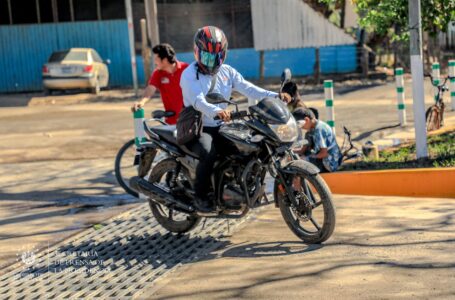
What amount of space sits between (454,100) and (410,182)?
814 cm

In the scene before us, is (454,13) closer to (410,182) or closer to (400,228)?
(410,182)

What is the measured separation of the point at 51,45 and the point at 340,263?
2490cm

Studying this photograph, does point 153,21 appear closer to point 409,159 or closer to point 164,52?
point 409,159

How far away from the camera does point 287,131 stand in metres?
6.73

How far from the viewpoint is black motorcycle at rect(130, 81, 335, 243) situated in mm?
6738

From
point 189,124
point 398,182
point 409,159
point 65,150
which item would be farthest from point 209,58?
point 65,150

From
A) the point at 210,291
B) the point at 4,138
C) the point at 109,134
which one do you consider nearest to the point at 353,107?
the point at 109,134

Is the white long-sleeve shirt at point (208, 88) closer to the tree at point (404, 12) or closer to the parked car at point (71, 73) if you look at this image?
the tree at point (404, 12)

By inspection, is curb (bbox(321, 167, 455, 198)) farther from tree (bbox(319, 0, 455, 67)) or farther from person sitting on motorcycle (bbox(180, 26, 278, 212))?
tree (bbox(319, 0, 455, 67))

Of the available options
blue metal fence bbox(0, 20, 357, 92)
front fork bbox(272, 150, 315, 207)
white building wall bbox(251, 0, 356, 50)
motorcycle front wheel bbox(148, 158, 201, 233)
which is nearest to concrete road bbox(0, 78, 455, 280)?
motorcycle front wheel bbox(148, 158, 201, 233)

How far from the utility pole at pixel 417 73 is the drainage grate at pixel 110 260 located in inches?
129

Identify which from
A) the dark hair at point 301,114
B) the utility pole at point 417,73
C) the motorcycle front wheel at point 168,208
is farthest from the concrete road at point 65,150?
the utility pole at point 417,73

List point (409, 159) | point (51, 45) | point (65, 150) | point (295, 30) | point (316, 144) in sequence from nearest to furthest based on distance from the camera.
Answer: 1. point (316, 144)
2. point (409, 159)
3. point (65, 150)
4. point (295, 30)
5. point (51, 45)

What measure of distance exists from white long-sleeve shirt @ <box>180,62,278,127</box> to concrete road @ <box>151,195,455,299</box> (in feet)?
3.69
